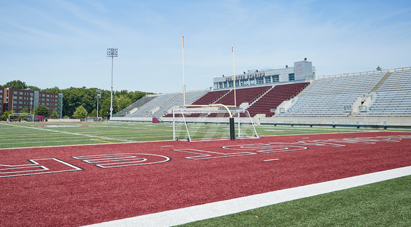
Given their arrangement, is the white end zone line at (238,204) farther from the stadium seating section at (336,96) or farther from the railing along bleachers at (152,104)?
the railing along bleachers at (152,104)

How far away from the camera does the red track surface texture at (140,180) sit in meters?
4.29

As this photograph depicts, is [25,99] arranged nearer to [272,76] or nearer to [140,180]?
[272,76]

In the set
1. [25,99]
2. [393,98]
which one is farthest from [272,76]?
[25,99]

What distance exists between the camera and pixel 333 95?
1613 inches

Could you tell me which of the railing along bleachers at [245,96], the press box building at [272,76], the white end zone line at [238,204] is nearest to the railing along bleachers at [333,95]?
the press box building at [272,76]

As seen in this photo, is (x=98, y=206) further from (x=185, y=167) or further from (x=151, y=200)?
(x=185, y=167)

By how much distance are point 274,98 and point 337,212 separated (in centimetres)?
4578

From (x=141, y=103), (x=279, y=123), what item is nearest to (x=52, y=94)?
(x=141, y=103)

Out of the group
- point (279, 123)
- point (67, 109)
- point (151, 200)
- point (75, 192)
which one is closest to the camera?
point (151, 200)

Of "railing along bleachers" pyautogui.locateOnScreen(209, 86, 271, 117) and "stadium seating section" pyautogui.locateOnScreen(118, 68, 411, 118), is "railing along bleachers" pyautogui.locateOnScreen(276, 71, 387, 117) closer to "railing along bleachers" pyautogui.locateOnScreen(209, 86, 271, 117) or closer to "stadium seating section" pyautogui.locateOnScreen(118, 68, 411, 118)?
"stadium seating section" pyautogui.locateOnScreen(118, 68, 411, 118)

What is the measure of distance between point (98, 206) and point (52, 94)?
16130 cm

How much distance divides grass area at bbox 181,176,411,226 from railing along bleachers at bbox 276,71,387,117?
32.2 m

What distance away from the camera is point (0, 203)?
15.2 ft

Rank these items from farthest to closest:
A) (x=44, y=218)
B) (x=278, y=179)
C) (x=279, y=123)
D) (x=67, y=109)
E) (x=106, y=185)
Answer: (x=67, y=109) → (x=279, y=123) → (x=278, y=179) → (x=106, y=185) → (x=44, y=218)
